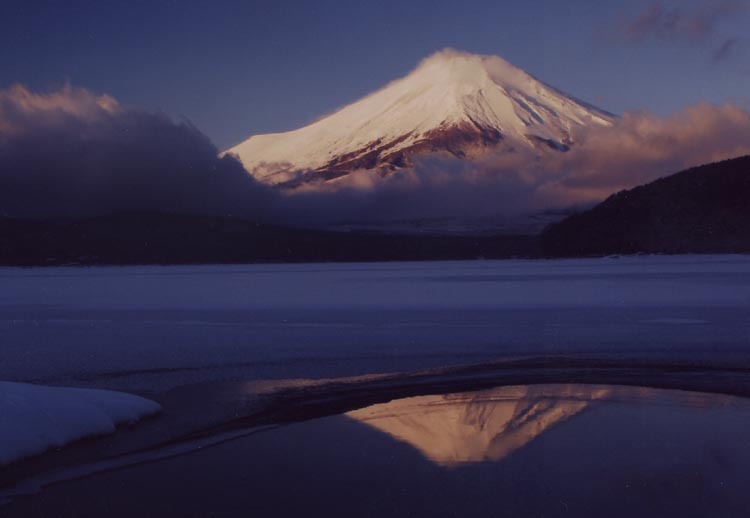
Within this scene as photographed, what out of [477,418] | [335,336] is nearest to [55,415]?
[477,418]

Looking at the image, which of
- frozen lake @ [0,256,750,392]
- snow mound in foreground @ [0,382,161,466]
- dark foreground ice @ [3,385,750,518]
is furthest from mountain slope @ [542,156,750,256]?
snow mound in foreground @ [0,382,161,466]

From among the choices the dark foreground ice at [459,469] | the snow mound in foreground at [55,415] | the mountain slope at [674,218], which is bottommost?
the dark foreground ice at [459,469]

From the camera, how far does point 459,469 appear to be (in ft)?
18.0

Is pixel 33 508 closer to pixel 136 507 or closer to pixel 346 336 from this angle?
pixel 136 507

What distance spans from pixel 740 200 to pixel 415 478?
3701 inches

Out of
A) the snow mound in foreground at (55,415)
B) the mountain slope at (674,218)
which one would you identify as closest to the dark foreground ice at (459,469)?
the snow mound in foreground at (55,415)

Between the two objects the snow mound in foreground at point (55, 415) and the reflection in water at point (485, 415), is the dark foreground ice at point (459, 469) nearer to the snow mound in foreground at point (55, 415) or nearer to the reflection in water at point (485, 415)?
the reflection in water at point (485, 415)

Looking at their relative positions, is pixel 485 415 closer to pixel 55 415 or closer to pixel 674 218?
pixel 55 415

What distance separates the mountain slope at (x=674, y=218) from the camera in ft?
286

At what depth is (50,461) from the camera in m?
5.79

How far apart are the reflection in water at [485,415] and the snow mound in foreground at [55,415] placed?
1.90 m

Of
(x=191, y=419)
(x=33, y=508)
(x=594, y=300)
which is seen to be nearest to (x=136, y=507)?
(x=33, y=508)

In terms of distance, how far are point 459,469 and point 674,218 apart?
9445cm

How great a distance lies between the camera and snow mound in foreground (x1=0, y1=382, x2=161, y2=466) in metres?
5.98
